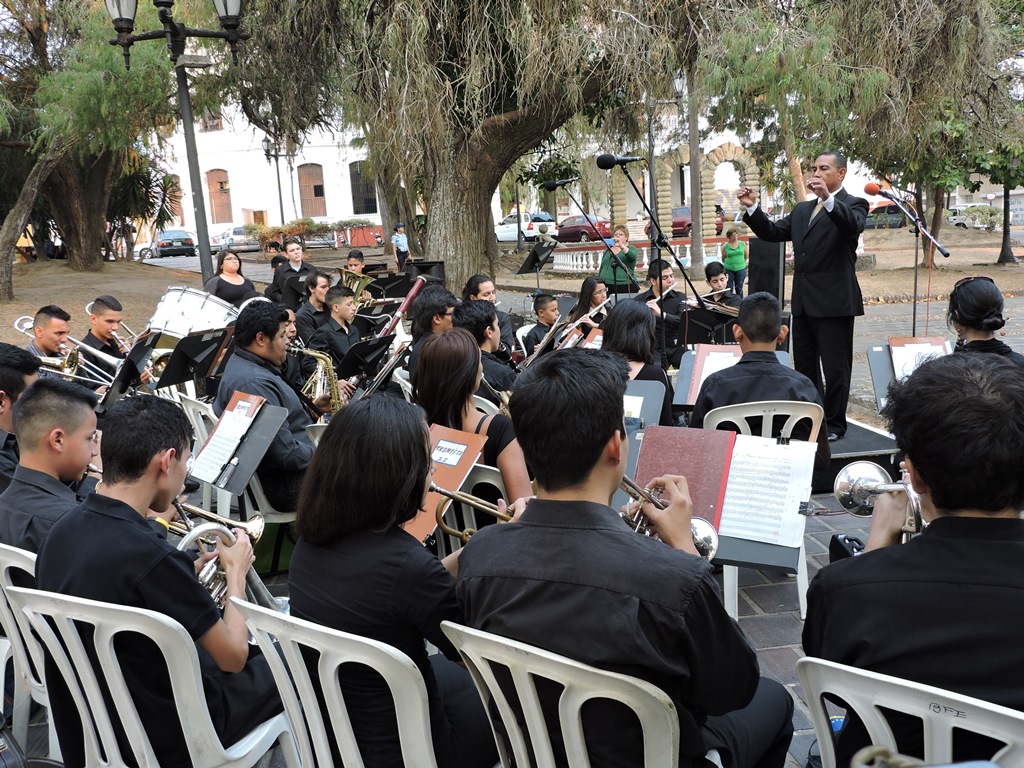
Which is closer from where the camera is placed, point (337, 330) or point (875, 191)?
point (875, 191)

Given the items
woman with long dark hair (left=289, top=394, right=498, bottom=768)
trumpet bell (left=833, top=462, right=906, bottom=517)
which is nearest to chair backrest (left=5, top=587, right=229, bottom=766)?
woman with long dark hair (left=289, top=394, right=498, bottom=768)

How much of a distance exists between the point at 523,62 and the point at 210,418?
221 inches

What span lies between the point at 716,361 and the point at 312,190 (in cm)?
3962

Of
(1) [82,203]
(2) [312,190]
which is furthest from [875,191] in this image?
(2) [312,190]

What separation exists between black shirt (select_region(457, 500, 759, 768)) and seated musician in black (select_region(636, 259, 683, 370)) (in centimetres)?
536

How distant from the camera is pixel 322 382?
630 cm

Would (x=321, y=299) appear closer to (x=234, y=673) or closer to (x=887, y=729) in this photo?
(x=234, y=673)

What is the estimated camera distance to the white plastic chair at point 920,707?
148 cm

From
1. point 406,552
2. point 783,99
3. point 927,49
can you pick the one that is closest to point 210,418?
point 406,552

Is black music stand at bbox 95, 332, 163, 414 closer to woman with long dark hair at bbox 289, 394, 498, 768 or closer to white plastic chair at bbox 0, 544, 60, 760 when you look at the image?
white plastic chair at bbox 0, 544, 60, 760

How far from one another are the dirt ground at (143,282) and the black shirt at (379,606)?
36.2 feet

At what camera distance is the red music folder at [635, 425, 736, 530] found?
2848 mm

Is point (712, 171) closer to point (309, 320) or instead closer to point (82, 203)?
point (82, 203)

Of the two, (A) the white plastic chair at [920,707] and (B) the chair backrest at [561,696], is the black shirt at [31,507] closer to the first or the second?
(B) the chair backrest at [561,696]
